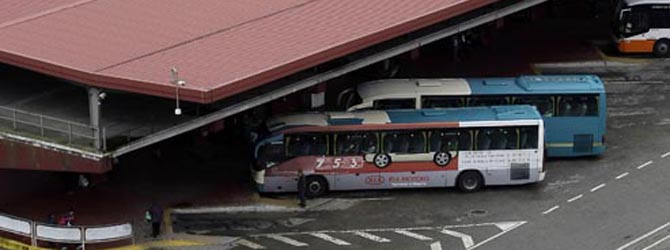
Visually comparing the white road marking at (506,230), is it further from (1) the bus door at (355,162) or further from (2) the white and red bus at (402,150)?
(1) the bus door at (355,162)

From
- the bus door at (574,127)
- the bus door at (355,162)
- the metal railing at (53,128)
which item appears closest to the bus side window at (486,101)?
the bus door at (574,127)

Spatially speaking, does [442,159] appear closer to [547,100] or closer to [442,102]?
[442,102]

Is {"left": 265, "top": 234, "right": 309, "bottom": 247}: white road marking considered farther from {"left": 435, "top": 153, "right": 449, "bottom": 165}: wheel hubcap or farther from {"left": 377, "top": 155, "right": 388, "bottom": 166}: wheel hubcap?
{"left": 435, "top": 153, "right": 449, "bottom": 165}: wheel hubcap

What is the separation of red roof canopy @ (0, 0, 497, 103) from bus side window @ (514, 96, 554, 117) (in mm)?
4043

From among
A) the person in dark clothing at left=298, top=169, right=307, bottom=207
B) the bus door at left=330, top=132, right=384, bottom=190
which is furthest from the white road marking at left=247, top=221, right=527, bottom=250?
the bus door at left=330, top=132, right=384, bottom=190

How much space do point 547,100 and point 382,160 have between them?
278 inches

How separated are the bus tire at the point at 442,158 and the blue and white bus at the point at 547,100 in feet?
10.1

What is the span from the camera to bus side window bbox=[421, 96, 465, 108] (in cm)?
4594

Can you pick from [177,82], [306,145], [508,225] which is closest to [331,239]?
[306,145]

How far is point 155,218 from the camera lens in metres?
40.3

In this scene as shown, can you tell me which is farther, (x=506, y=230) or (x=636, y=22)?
(x=636, y=22)

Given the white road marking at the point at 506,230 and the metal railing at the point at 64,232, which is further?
the white road marking at the point at 506,230

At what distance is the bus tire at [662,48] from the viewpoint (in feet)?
188

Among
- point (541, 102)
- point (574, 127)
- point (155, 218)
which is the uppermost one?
point (541, 102)
